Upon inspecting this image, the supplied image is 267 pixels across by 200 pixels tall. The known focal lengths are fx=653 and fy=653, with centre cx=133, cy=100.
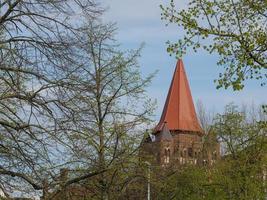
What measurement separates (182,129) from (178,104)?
6.34 metres

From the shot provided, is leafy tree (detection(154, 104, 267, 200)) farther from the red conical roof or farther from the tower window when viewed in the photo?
the red conical roof

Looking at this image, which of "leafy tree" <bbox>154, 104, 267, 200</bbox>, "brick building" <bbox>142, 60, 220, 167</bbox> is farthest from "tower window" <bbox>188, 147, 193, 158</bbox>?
"leafy tree" <bbox>154, 104, 267, 200</bbox>

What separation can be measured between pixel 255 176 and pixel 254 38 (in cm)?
2199

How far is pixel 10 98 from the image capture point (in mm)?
12375

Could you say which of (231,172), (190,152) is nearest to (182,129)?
(190,152)

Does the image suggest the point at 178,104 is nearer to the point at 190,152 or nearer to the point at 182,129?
the point at 182,129

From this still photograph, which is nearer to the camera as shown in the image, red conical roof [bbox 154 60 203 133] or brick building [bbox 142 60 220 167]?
brick building [bbox 142 60 220 167]

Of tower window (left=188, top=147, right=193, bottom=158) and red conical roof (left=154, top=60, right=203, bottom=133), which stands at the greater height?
red conical roof (left=154, top=60, right=203, bottom=133)

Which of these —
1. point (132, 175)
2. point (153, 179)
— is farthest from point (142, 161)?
point (153, 179)

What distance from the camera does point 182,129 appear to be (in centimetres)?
7419

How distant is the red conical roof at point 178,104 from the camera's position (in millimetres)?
78500

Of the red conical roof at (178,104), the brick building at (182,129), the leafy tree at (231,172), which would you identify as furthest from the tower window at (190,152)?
the red conical roof at (178,104)

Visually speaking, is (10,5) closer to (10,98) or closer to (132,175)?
(10,98)

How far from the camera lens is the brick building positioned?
43.5m
